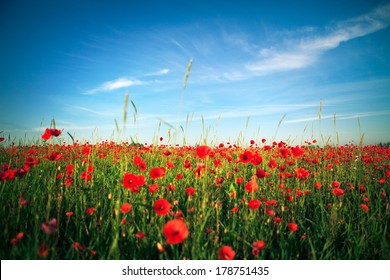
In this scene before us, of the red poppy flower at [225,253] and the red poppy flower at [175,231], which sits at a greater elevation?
the red poppy flower at [175,231]

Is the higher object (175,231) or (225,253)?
(175,231)

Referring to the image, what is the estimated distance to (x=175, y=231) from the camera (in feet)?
4.05

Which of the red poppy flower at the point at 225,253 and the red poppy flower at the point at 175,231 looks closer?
the red poppy flower at the point at 175,231

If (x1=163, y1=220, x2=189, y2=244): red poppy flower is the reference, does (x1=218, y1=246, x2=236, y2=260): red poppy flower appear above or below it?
below

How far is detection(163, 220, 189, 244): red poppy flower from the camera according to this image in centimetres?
121

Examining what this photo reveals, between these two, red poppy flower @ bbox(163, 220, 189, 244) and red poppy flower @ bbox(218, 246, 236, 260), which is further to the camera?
red poppy flower @ bbox(218, 246, 236, 260)

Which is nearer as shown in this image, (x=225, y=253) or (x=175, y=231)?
(x=175, y=231)

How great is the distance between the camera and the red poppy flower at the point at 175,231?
3.96 feet
